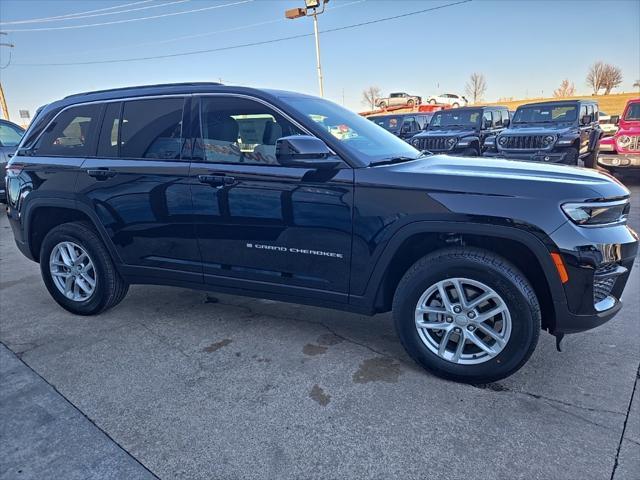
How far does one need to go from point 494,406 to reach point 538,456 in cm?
40

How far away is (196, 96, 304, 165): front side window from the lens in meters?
3.05

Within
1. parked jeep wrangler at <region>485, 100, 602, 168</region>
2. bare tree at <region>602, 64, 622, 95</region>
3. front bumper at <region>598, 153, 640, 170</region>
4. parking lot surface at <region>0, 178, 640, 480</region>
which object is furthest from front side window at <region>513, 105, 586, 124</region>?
bare tree at <region>602, 64, 622, 95</region>

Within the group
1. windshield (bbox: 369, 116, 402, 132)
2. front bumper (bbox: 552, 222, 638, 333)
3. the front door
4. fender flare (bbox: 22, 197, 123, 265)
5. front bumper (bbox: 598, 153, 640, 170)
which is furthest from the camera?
windshield (bbox: 369, 116, 402, 132)

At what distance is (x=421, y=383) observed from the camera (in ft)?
9.08

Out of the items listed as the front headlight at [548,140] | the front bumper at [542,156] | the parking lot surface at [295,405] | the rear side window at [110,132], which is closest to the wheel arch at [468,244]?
the parking lot surface at [295,405]

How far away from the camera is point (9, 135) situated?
9.41m

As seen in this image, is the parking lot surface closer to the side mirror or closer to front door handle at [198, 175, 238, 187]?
front door handle at [198, 175, 238, 187]

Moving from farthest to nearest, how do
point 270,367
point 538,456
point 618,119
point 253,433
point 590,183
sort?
→ point 618,119 → point 270,367 → point 590,183 → point 253,433 → point 538,456

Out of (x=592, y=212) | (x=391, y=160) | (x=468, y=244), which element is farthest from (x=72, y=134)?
(x=592, y=212)

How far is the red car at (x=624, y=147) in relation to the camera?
32.2ft

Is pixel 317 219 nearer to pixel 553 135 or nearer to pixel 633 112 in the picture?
pixel 553 135

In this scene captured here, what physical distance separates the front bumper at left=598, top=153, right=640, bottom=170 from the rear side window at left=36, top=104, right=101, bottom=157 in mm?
10718

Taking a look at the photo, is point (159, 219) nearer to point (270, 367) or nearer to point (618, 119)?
point (270, 367)

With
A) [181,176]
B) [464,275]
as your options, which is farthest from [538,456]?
[181,176]
